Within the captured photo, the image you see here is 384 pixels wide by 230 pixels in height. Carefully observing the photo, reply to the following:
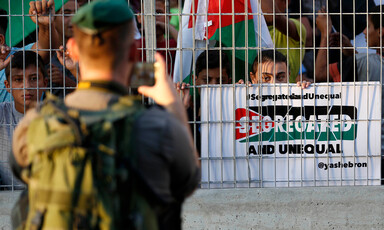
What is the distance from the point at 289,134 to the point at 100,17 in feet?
12.6

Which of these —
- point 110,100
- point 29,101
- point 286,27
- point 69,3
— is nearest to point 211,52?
point 286,27

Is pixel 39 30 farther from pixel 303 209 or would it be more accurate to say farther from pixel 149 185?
pixel 149 185

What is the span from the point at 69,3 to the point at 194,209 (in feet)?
7.19

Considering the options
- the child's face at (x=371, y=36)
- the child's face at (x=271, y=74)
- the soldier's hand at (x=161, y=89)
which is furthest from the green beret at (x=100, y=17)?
the child's face at (x=371, y=36)

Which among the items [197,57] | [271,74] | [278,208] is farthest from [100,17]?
[278,208]

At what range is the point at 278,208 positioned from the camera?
5.77m

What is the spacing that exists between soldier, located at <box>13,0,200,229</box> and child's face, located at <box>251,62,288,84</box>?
144 inches

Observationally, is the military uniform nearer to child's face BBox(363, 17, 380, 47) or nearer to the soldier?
the soldier

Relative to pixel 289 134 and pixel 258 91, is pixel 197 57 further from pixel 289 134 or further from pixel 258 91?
pixel 289 134

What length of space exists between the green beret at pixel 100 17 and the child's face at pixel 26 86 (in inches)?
146

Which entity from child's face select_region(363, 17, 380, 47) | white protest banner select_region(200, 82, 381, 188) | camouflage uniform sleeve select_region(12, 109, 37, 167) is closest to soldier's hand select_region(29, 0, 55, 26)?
white protest banner select_region(200, 82, 381, 188)

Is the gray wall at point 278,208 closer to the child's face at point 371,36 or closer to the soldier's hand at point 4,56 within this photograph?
the soldier's hand at point 4,56

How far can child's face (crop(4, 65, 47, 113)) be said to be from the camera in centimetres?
577

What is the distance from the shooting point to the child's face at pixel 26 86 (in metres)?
5.77
